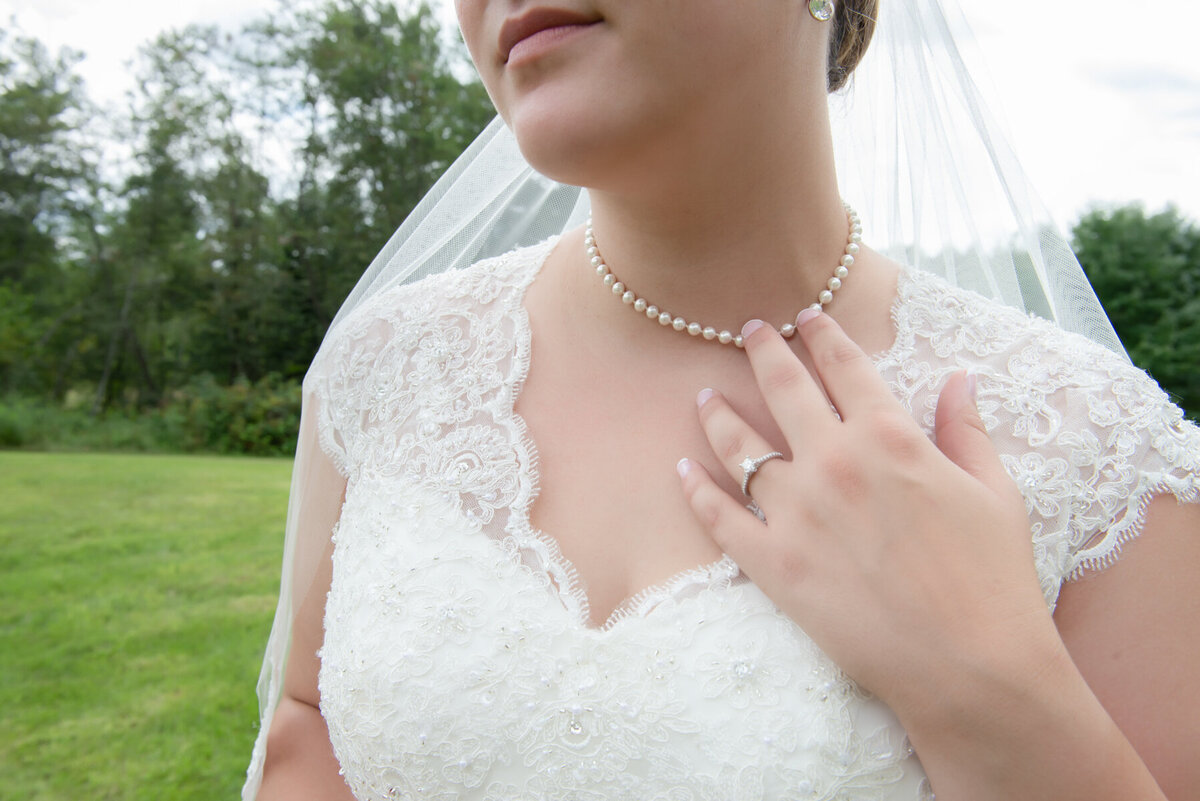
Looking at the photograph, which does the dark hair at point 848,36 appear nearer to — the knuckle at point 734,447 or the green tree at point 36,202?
the knuckle at point 734,447

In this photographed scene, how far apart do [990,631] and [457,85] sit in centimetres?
2464

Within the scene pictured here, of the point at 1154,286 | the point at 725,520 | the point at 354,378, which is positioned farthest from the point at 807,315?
the point at 1154,286

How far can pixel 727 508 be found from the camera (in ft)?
4.54

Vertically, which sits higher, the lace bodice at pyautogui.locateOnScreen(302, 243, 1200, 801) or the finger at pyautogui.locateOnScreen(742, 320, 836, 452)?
the finger at pyautogui.locateOnScreen(742, 320, 836, 452)

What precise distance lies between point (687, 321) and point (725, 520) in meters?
0.45

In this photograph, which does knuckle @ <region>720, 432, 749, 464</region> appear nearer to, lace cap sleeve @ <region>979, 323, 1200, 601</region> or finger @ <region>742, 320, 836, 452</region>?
finger @ <region>742, 320, 836, 452</region>

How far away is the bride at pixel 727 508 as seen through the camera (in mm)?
1226

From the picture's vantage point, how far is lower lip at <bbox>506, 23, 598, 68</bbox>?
4.21ft

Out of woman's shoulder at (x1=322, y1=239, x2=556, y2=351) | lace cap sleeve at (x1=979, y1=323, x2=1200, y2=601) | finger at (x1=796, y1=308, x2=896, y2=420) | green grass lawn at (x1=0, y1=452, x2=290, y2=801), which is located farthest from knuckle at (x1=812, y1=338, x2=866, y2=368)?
green grass lawn at (x1=0, y1=452, x2=290, y2=801)

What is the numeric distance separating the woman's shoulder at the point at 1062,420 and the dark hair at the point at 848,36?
575mm

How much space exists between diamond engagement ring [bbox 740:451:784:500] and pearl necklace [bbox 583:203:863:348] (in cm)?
30

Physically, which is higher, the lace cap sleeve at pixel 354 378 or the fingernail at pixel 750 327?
the fingernail at pixel 750 327

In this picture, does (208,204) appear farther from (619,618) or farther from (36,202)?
(619,618)

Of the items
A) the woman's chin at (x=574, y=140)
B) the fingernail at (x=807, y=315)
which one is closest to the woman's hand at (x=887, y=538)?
the fingernail at (x=807, y=315)
